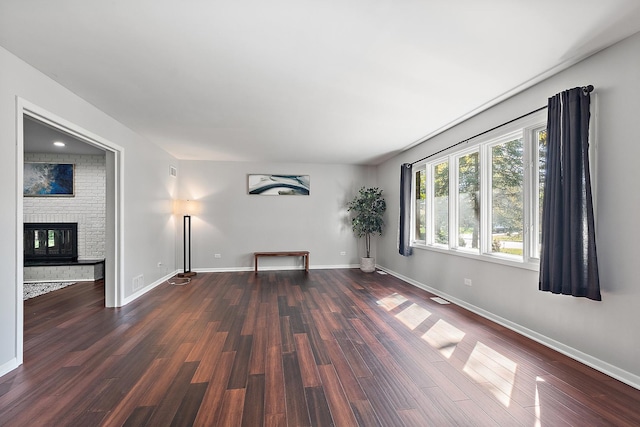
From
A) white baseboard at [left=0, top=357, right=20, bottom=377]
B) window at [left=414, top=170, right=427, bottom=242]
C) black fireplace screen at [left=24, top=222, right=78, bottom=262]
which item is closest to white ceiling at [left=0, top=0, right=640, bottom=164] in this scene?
window at [left=414, top=170, right=427, bottom=242]

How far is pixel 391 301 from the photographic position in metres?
4.22

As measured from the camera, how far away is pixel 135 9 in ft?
6.04

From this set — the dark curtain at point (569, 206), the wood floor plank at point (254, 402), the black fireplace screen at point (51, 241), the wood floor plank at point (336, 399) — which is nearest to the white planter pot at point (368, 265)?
the dark curtain at point (569, 206)

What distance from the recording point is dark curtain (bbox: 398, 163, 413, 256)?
5.36m

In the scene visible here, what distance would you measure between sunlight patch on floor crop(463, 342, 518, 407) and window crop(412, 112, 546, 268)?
1.05 m

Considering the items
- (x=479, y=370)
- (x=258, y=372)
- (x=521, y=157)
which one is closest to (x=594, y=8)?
(x=521, y=157)

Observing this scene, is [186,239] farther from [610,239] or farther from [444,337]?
[610,239]

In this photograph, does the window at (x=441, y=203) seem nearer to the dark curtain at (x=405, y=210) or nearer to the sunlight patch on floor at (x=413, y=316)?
the dark curtain at (x=405, y=210)

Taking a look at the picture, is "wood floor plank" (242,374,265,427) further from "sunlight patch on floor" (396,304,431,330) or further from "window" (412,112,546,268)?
"window" (412,112,546,268)

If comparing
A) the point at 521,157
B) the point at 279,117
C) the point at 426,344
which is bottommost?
the point at 426,344

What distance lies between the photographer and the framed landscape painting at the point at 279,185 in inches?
268

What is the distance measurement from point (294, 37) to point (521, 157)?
A: 2.71 m

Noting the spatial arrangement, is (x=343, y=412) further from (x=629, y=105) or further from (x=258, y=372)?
(x=629, y=105)

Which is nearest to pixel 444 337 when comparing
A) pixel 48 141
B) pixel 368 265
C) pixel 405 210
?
pixel 405 210
